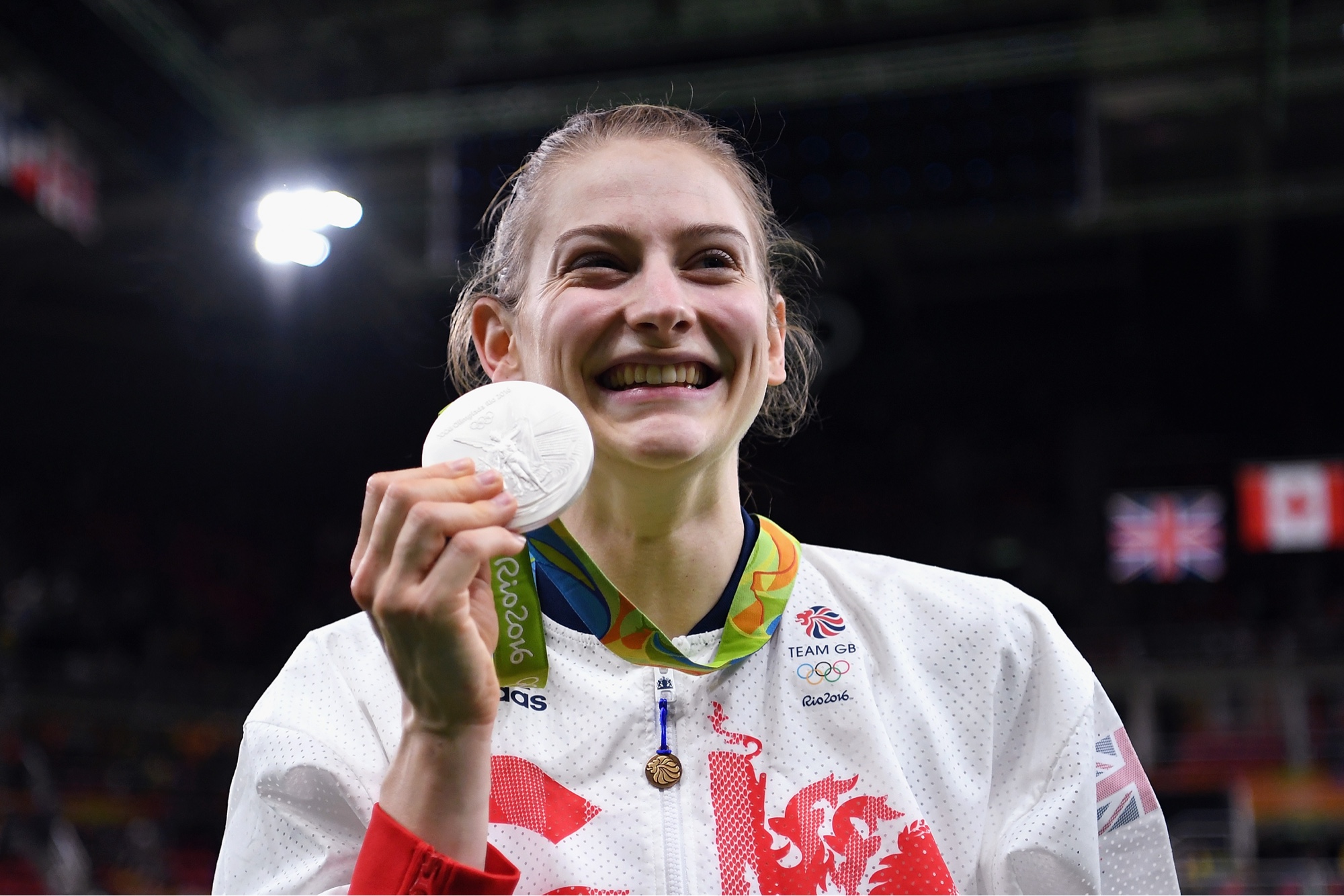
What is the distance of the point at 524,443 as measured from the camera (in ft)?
4.10

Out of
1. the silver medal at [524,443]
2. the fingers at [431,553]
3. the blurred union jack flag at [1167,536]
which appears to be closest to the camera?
the fingers at [431,553]

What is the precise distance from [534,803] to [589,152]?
0.78 m

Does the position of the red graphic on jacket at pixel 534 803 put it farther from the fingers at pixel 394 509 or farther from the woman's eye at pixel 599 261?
the woman's eye at pixel 599 261

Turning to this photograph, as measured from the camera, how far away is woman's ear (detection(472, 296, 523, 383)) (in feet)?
5.24

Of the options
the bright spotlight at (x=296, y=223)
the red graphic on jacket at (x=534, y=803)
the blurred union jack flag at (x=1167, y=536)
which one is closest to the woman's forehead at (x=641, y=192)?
the red graphic on jacket at (x=534, y=803)

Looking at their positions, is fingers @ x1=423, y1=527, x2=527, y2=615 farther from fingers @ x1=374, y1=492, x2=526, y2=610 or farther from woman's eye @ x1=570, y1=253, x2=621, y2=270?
woman's eye @ x1=570, y1=253, x2=621, y2=270

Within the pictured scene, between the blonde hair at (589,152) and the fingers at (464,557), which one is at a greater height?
the blonde hair at (589,152)

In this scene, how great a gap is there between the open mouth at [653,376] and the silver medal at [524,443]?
72mm

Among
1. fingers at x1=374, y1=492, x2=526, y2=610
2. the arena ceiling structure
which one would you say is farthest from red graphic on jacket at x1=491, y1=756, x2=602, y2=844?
the arena ceiling structure

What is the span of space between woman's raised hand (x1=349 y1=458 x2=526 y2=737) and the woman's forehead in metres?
0.40

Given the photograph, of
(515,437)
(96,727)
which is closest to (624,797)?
(515,437)

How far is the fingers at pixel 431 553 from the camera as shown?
1068 millimetres

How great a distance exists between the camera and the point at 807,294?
7.39ft

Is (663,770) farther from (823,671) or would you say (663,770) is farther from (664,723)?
(823,671)
